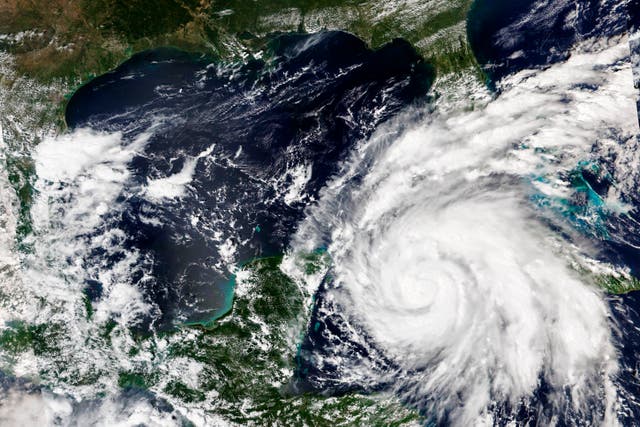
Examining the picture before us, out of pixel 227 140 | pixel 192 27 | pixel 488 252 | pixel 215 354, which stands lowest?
pixel 215 354

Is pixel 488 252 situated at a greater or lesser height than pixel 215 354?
greater

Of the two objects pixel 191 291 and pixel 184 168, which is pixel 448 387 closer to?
pixel 191 291

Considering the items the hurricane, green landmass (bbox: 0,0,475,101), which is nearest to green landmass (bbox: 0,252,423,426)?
the hurricane

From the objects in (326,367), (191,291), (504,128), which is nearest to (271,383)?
(326,367)

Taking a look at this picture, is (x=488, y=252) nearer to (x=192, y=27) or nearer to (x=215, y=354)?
(x=215, y=354)

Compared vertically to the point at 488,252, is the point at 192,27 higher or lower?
higher

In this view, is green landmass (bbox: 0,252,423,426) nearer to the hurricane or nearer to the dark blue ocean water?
the dark blue ocean water

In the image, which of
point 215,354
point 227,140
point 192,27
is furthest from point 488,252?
point 192,27

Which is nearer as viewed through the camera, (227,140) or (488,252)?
(488,252)

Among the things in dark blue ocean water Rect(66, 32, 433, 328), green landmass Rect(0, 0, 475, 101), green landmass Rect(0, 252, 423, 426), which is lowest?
green landmass Rect(0, 252, 423, 426)
